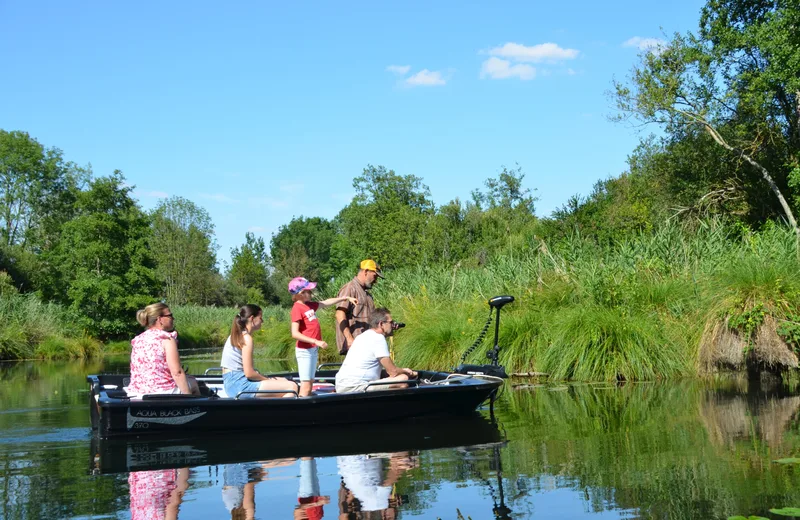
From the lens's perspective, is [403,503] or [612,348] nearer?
[403,503]

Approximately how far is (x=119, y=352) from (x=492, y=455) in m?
28.4

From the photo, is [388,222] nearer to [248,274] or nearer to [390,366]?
[390,366]

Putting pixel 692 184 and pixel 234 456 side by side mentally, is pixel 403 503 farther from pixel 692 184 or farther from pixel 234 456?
pixel 692 184

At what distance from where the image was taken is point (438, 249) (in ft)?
108

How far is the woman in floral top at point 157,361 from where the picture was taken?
8.45 meters

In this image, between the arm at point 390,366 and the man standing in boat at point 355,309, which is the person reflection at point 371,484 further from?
the man standing in boat at point 355,309

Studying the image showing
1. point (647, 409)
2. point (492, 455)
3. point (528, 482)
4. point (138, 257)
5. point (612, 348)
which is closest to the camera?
point (528, 482)

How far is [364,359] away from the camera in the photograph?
9094mm

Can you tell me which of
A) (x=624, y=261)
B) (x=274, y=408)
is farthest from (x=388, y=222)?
(x=274, y=408)

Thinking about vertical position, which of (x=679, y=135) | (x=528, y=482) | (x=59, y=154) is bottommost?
(x=528, y=482)

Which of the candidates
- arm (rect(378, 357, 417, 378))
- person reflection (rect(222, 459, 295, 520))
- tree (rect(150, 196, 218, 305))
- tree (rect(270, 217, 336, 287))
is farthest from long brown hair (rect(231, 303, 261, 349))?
tree (rect(270, 217, 336, 287))

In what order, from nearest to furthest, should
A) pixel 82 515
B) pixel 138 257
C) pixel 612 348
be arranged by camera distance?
pixel 82 515
pixel 612 348
pixel 138 257

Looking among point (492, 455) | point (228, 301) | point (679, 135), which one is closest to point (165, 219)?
point (228, 301)

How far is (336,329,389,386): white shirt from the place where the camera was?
29.4 feet
